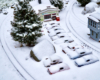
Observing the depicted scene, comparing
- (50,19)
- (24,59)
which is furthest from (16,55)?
(50,19)

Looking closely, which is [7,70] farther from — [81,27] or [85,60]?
[81,27]

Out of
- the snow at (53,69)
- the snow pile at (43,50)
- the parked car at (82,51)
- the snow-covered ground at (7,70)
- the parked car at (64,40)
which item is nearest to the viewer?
the snow at (53,69)

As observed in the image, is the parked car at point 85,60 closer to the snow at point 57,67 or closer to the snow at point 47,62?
the snow at point 57,67

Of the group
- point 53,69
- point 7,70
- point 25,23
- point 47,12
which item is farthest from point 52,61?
point 47,12

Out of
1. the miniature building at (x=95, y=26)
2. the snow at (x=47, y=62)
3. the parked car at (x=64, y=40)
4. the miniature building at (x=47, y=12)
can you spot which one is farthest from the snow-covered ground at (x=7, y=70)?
the miniature building at (x=47, y=12)

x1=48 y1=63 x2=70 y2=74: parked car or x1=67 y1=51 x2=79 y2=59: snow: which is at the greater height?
x1=67 y1=51 x2=79 y2=59: snow

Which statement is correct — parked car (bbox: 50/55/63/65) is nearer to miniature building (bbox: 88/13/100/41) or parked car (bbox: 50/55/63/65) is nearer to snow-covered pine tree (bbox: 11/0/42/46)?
snow-covered pine tree (bbox: 11/0/42/46)

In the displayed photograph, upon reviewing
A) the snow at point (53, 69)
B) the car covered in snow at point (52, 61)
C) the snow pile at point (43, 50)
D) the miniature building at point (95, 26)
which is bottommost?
the snow at point (53, 69)

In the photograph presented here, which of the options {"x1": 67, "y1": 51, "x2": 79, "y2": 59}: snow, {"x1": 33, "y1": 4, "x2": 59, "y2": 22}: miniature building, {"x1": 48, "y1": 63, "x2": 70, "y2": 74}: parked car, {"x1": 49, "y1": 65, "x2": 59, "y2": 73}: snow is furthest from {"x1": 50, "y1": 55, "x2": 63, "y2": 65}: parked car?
{"x1": 33, "y1": 4, "x2": 59, "y2": 22}: miniature building
